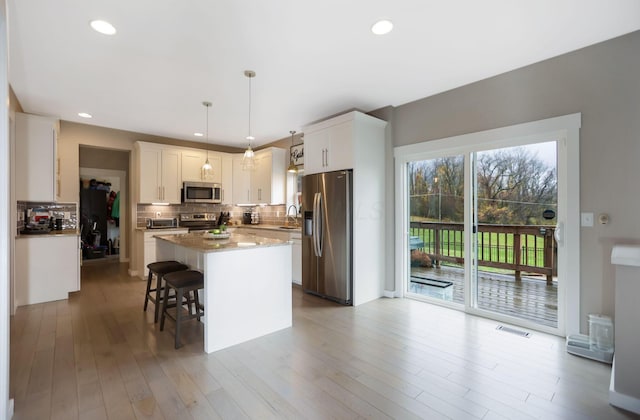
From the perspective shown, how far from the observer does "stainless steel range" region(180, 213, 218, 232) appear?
596 centimetres

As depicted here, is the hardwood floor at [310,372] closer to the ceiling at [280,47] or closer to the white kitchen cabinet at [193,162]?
the ceiling at [280,47]

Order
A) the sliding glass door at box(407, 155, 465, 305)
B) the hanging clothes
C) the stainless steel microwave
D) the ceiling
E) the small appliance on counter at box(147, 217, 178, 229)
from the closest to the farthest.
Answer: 1. the ceiling
2. the sliding glass door at box(407, 155, 465, 305)
3. the small appliance on counter at box(147, 217, 178, 229)
4. the stainless steel microwave
5. the hanging clothes

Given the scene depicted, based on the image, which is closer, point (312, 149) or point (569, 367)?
point (569, 367)

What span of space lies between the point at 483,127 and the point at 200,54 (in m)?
2.98

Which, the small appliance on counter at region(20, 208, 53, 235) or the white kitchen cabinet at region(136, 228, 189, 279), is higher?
the small appliance on counter at region(20, 208, 53, 235)

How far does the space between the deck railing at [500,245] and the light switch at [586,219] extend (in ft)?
1.05

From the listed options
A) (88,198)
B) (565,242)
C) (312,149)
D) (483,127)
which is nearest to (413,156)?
(483,127)

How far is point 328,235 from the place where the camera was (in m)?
3.98

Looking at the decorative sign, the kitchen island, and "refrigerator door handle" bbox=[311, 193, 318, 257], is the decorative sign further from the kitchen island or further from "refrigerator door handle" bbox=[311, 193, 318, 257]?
the kitchen island

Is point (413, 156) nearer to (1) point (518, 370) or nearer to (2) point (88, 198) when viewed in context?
(1) point (518, 370)

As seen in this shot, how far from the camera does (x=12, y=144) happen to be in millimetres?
3627

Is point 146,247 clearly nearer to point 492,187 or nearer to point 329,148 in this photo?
point 329,148

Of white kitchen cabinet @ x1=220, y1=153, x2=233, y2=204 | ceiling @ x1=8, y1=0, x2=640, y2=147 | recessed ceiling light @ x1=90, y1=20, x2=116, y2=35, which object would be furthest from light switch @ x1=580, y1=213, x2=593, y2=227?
white kitchen cabinet @ x1=220, y1=153, x2=233, y2=204

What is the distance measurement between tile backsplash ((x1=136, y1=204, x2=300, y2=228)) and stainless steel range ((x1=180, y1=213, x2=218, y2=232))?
0.38 feet
